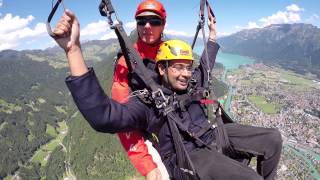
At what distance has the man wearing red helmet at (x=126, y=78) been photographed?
452 centimetres

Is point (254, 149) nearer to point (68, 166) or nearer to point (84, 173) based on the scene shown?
point (84, 173)

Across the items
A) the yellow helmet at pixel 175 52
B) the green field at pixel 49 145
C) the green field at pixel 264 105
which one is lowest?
the green field at pixel 49 145

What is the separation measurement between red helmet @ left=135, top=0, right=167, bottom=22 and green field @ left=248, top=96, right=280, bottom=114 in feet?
442

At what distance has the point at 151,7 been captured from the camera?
5.08 metres

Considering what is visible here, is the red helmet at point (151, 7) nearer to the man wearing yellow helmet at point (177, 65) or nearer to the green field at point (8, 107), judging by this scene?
the man wearing yellow helmet at point (177, 65)

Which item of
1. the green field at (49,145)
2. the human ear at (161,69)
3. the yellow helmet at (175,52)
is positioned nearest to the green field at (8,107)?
the green field at (49,145)

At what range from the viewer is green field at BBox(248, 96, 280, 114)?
446 ft

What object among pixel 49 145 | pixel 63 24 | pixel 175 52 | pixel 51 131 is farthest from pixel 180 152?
pixel 51 131

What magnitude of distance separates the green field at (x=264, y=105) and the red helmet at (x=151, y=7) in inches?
5307

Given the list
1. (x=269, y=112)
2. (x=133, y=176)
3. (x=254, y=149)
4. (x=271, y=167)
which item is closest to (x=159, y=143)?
(x=254, y=149)

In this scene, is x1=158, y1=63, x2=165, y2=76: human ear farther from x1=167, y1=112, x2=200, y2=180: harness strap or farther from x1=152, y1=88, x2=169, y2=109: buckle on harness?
x1=167, y1=112, x2=200, y2=180: harness strap

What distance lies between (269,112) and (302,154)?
37811mm

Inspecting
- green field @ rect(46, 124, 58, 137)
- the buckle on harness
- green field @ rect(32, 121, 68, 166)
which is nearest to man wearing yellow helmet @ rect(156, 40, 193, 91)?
the buckle on harness

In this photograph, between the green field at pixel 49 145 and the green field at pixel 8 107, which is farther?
the green field at pixel 8 107
